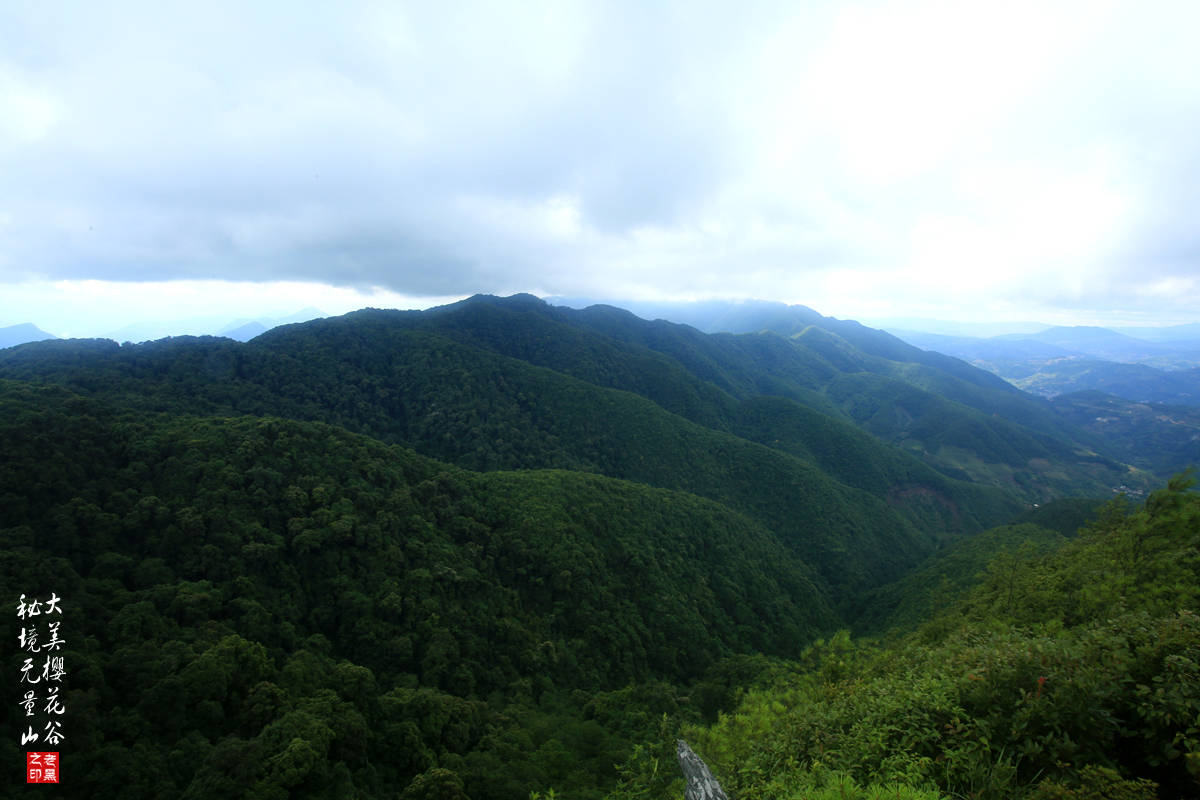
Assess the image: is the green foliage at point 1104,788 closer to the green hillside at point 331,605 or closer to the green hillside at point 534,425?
the green hillside at point 331,605

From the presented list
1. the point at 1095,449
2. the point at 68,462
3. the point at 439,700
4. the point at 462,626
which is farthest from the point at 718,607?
the point at 1095,449

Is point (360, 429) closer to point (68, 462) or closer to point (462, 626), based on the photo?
point (68, 462)

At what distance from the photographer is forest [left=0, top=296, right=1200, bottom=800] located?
10211 mm

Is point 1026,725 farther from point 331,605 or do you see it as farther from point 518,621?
point 331,605

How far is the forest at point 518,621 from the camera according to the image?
10.2 meters

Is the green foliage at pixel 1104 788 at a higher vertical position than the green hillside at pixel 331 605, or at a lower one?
higher

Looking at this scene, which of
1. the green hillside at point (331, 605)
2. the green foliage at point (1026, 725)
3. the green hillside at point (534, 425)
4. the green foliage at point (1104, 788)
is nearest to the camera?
the green foliage at point (1104, 788)

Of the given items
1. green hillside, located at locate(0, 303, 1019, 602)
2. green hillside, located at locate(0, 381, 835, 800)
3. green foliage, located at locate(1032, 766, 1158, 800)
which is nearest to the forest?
green foliage, located at locate(1032, 766, 1158, 800)

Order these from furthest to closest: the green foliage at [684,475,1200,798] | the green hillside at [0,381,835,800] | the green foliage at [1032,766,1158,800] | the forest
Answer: the green hillside at [0,381,835,800] < the forest < the green foliage at [684,475,1200,798] < the green foliage at [1032,766,1158,800]

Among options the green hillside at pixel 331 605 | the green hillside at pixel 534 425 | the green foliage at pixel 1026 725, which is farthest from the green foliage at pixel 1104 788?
the green hillside at pixel 534 425

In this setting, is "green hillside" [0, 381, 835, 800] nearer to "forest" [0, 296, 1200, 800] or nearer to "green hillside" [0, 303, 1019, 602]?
"forest" [0, 296, 1200, 800]

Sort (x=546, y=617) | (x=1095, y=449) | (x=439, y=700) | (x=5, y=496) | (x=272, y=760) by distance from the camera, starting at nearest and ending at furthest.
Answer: (x=272, y=760)
(x=439, y=700)
(x=5, y=496)
(x=546, y=617)
(x=1095, y=449)

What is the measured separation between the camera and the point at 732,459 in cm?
11338

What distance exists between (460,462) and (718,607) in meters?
65.2
